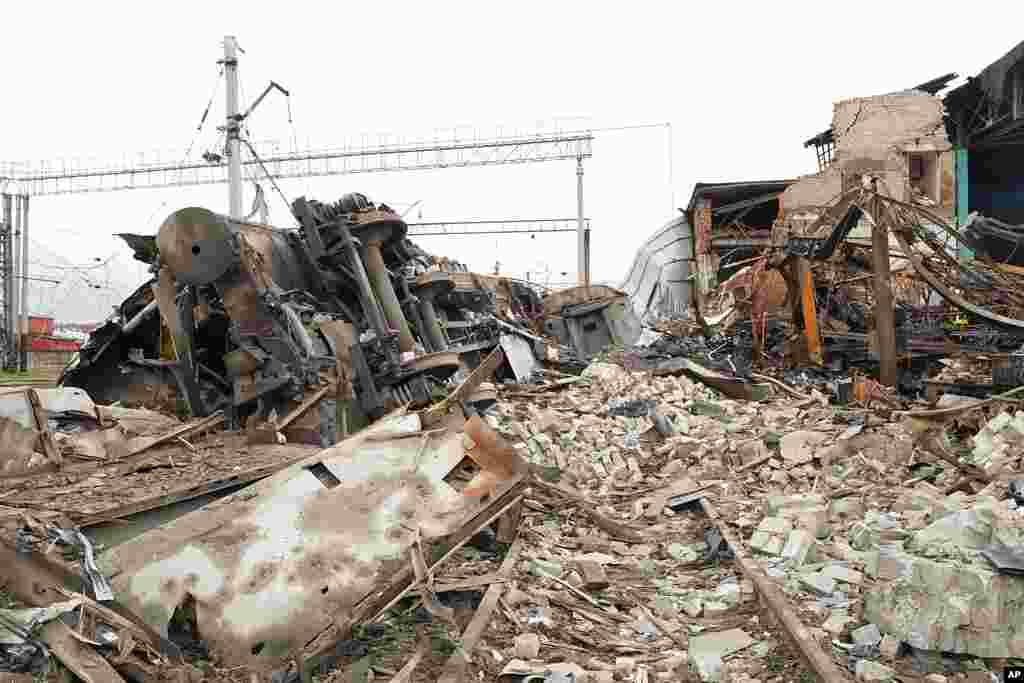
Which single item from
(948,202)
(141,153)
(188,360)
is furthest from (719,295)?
(141,153)

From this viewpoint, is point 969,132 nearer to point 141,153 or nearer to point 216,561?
point 216,561

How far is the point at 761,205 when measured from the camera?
2867cm

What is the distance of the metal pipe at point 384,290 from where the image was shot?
1091cm

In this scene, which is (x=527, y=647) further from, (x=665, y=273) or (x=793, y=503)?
(x=665, y=273)

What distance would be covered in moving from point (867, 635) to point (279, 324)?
734 cm

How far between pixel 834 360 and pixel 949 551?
11.6m

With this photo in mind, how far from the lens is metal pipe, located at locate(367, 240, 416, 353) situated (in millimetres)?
10906

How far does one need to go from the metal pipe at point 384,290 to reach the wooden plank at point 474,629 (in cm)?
629

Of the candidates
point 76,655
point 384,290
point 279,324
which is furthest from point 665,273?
point 76,655

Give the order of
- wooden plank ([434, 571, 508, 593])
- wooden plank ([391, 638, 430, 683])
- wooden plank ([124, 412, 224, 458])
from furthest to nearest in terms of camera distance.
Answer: wooden plank ([124, 412, 224, 458]), wooden plank ([434, 571, 508, 593]), wooden plank ([391, 638, 430, 683])

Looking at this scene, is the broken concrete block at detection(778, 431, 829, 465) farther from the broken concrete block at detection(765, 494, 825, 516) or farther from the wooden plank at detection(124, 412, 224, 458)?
the wooden plank at detection(124, 412, 224, 458)

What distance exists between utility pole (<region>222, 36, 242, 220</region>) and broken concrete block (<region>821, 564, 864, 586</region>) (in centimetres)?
1495

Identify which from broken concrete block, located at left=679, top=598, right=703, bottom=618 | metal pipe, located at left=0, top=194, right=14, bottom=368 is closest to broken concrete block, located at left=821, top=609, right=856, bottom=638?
broken concrete block, located at left=679, top=598, right=703, bottom=618

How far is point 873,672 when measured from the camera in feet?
11.6
